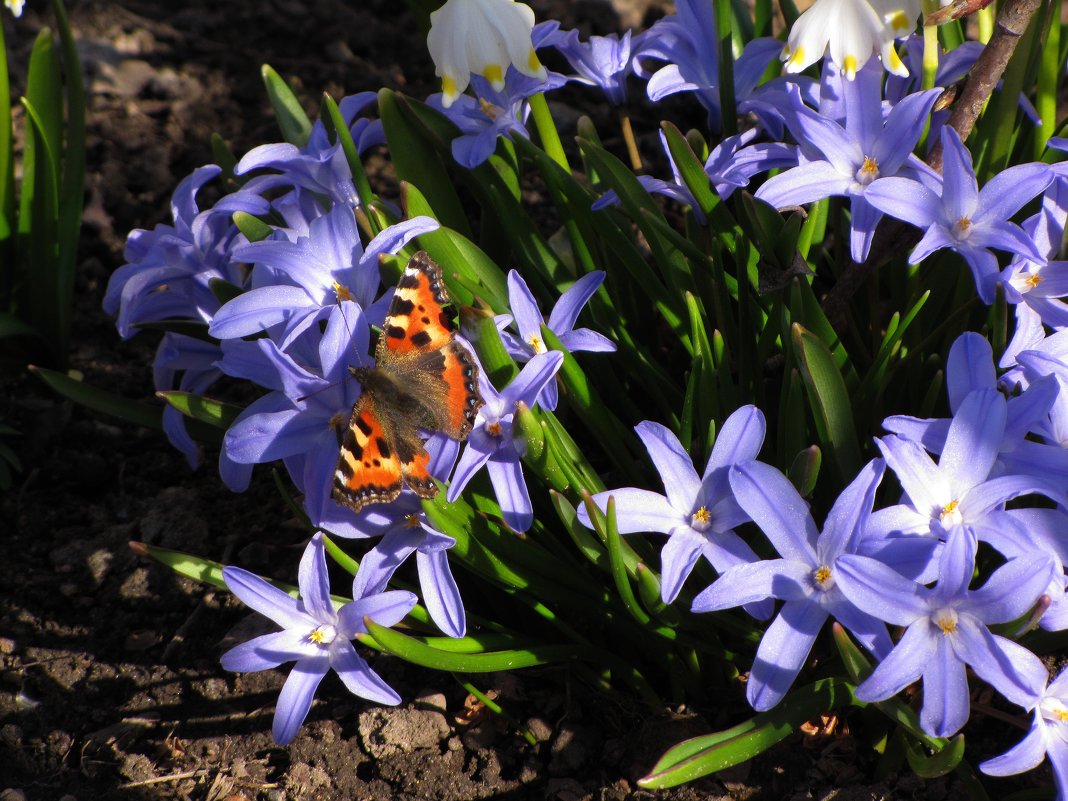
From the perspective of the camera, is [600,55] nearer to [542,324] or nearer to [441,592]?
[542,324]

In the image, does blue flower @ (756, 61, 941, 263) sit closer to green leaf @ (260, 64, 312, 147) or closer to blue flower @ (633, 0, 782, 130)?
blue flower @ (633, 0, 782, 130)

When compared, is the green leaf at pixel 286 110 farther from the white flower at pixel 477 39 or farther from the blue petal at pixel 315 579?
the blue petal at pixel 315 579

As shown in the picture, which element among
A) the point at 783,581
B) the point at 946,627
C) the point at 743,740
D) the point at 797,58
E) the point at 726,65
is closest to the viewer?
the point at 946,627

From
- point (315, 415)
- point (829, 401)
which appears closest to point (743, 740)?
point (829, 401)

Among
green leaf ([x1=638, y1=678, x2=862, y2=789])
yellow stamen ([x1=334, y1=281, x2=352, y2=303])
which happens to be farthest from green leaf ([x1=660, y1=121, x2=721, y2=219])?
green leaf ([x1=638, y1=678, x2=862, y2=789])

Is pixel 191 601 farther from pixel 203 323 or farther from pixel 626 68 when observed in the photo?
pixel 626 68

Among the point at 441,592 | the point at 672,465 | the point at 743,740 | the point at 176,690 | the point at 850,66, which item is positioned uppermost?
the point at 850,66

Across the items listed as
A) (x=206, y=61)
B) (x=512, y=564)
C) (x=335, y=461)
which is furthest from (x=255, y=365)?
(x=206, y=61)
